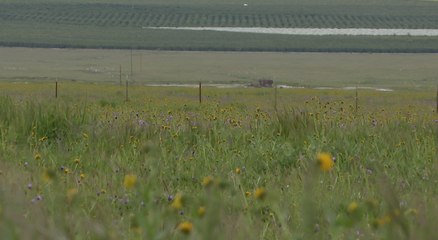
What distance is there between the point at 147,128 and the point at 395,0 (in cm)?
13551

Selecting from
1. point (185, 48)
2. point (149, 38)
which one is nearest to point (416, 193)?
point (185, 48)

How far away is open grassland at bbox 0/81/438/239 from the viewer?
12.2 feet

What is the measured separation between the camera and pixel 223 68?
66.1m

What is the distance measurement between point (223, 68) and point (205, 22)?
4149 centimetres

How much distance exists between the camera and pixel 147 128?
30.2 ft

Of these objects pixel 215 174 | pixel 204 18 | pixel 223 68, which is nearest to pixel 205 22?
pixel 204 18

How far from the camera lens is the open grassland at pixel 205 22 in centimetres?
8381

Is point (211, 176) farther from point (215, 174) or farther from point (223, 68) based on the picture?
point (223, 68)

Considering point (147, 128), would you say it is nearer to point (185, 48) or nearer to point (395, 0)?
point (185, 48)

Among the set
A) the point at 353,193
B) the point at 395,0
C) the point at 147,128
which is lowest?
the point at 395,0

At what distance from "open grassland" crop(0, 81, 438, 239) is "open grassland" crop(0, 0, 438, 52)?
73268 mm

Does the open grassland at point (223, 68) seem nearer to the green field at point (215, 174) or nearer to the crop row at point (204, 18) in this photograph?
the crop row at point (204, 18)

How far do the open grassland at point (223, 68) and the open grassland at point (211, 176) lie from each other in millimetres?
43289

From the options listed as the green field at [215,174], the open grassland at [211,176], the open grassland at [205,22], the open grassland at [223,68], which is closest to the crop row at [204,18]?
the open grassland at [205,22]
